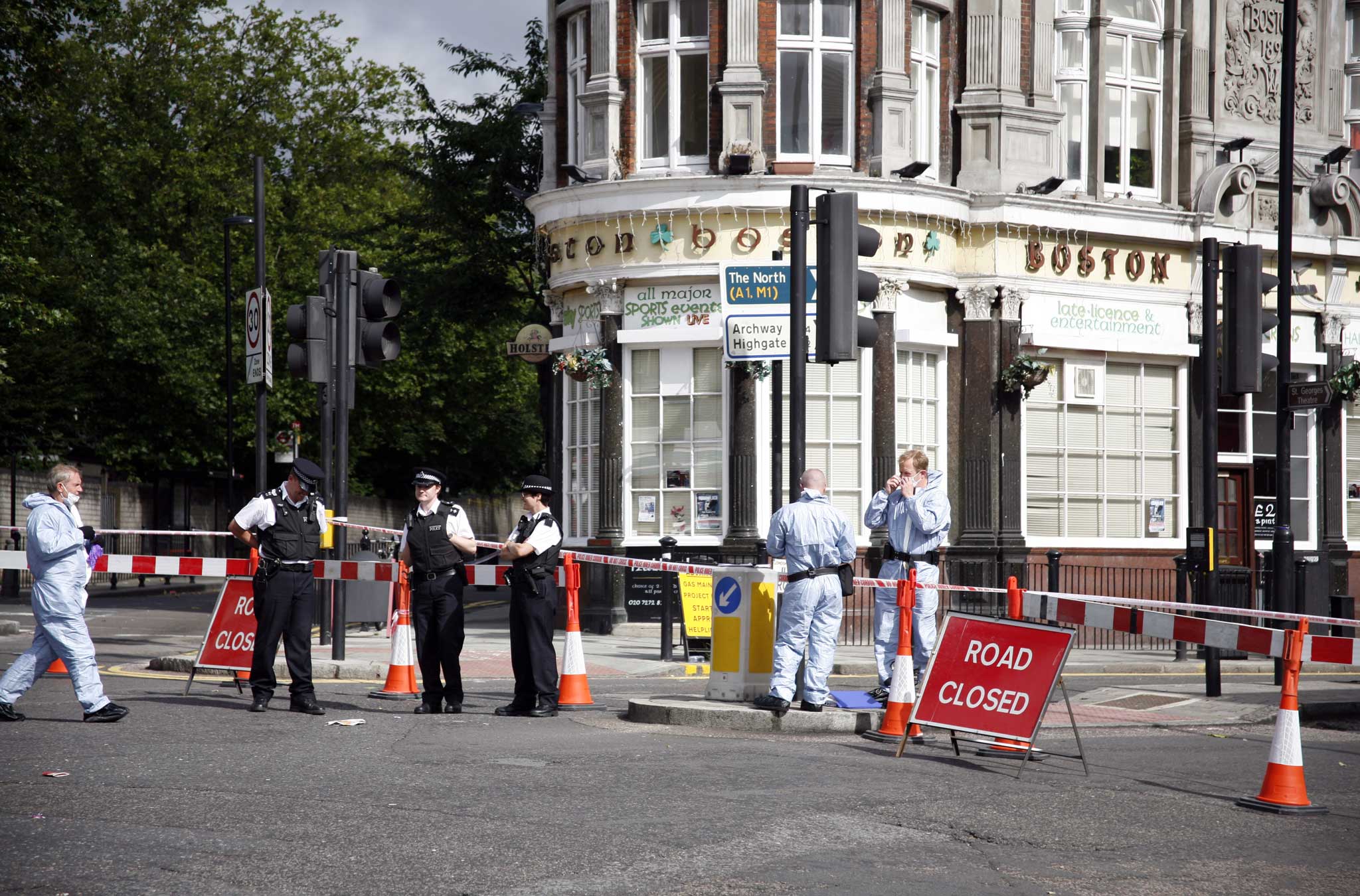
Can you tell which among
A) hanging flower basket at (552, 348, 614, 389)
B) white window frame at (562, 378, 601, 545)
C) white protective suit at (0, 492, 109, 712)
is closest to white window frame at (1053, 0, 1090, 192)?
hanging flower basket at (552, 348, 614, 389)

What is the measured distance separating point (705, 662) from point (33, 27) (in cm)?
1523

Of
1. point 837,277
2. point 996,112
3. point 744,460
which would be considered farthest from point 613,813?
point 996,112

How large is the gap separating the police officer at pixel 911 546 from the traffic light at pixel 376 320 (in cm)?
453

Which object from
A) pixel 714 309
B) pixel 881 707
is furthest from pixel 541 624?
pixel 714 309

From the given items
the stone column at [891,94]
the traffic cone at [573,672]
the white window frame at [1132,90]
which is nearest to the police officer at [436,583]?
the traffic cone at [573,672]

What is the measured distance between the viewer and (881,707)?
11.3m

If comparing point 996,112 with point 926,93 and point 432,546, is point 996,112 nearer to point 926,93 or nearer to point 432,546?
point 926,93

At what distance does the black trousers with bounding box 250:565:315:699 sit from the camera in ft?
36.9

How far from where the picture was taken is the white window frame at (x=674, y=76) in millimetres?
20703

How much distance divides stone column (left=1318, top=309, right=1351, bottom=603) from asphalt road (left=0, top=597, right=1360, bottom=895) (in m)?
13.2

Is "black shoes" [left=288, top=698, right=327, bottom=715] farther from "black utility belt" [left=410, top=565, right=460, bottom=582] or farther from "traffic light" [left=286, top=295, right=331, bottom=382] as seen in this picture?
"traffic light" [left=286, top=295, right=331, bottom=382]

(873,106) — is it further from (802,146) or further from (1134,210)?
(1134,210)

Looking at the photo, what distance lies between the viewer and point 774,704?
10734 mm

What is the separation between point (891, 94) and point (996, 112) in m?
1.75
